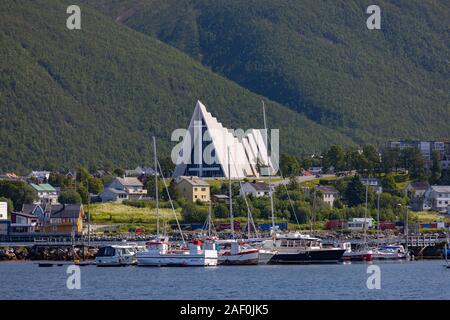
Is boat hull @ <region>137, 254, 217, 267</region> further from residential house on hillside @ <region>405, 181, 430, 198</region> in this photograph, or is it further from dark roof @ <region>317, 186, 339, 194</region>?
residential house on hillside @ <region>405, 181, 430, 198</region>

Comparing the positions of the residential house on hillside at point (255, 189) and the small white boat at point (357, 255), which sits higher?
the residential house on hillside at point (255, 189)

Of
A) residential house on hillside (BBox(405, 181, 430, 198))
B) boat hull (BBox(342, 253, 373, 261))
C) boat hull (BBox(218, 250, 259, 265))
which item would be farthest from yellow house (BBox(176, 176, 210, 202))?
boat hull (BBox(218, 250, 259, 265))

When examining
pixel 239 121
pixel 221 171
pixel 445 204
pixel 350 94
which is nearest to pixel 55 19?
pixel 239 121

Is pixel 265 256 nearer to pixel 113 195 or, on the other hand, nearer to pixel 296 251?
pixel 296 251

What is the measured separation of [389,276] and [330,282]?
15.4 feet

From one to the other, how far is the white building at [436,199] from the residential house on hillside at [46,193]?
29.9 metres

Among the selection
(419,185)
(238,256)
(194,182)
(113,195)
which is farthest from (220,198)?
(238,256)

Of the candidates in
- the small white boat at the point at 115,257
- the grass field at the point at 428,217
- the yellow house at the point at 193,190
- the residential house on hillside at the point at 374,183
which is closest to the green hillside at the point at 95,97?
the yellow house at the point at 193,190

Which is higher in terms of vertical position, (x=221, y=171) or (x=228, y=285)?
(x=221, y=171)

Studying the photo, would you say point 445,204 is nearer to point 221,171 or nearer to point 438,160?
point 438,160

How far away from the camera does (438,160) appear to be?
11294 cm

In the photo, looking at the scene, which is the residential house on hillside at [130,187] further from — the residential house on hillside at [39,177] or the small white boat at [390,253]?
the small white boat at [390,253]

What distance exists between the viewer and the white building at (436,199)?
327ft

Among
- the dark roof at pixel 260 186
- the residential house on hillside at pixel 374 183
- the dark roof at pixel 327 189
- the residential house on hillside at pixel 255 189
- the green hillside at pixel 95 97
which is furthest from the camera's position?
the green hillside at pixel 95 97
